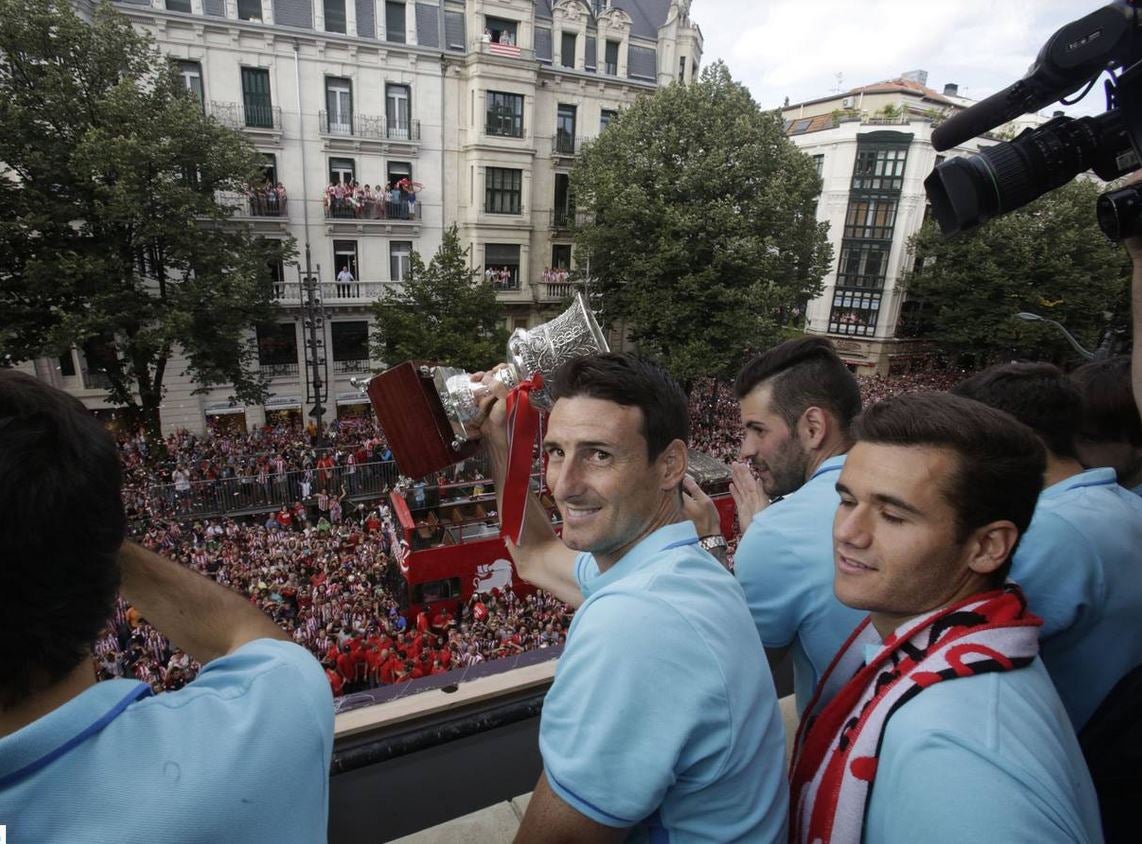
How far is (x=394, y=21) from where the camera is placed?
1722cm

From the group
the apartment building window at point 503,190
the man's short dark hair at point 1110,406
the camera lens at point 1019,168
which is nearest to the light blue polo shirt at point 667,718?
the camera lens at point 1019,168

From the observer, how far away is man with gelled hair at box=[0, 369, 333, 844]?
0.79 metres

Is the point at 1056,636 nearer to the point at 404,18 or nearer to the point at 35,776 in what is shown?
the point at 35,776

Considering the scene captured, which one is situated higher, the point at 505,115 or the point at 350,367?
the point at 505,115

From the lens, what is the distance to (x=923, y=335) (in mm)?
28203

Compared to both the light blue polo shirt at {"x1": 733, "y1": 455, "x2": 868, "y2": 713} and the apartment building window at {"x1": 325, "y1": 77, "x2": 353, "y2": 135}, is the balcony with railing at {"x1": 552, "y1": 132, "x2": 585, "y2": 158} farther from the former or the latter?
the light blue polo shirt at {"x1": 733, "y1": 455, "x2": 868, "y2": 713}

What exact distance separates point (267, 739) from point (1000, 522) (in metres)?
1.46

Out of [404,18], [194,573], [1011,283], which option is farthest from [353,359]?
[1011,283]

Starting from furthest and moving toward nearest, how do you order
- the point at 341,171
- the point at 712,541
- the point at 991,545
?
the point at 341,171 → the point at 712,541 → the point at 991,545

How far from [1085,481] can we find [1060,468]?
0.21 meters

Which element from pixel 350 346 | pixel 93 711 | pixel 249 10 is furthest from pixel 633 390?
pixel 249 10

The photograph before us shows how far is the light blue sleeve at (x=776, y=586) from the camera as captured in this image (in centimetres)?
188

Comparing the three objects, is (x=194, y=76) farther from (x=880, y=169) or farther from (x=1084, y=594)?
(x=880, y=169)

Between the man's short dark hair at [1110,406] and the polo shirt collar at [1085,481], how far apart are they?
52 cm
